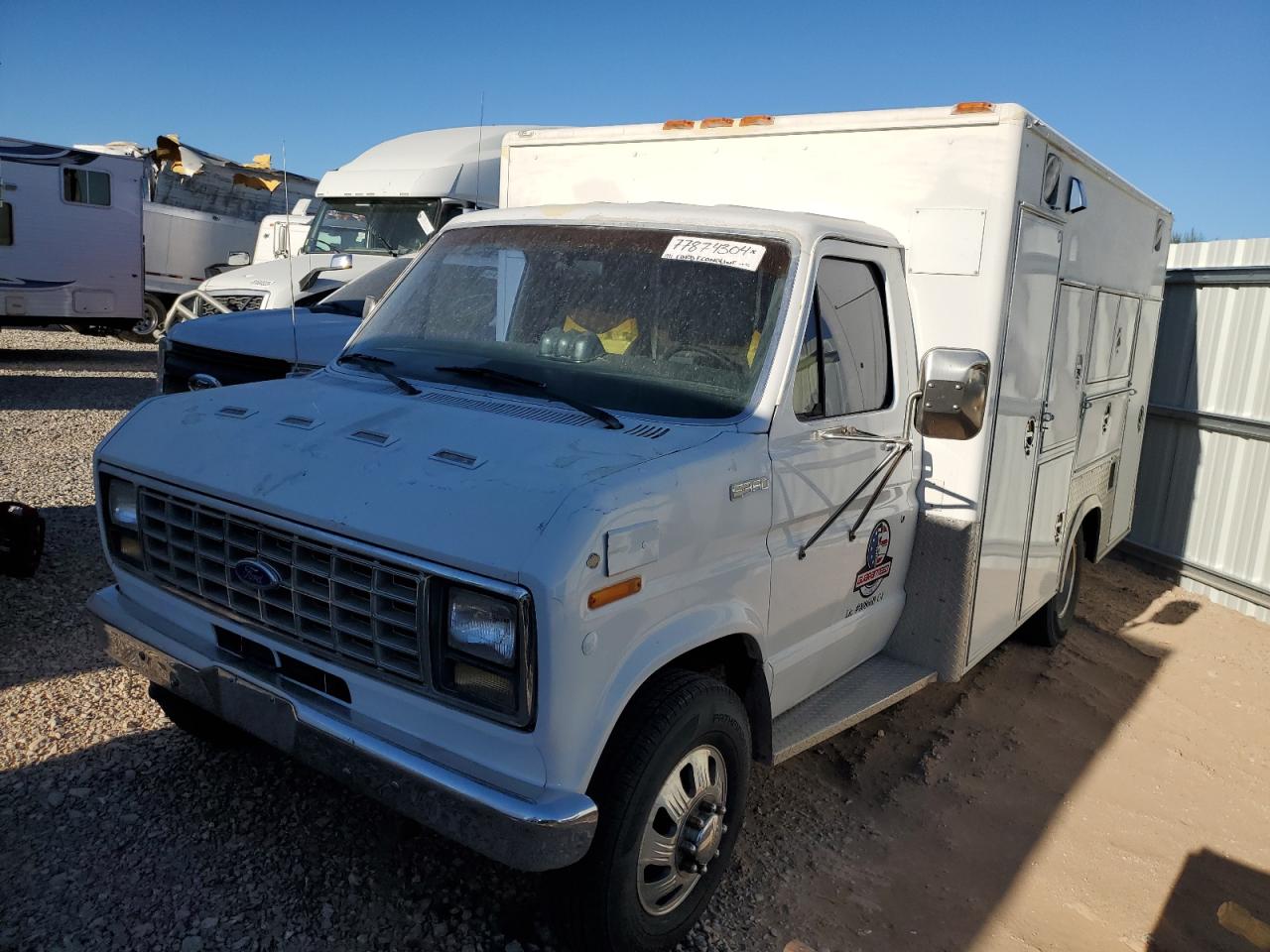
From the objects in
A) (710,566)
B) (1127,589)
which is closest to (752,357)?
(710,566)

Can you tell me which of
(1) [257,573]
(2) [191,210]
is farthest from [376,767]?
(2) [191,210]

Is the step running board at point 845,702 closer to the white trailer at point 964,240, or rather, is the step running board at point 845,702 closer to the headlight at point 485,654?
the white trailer at point 964,240

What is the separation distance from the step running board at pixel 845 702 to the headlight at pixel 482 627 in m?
1.29

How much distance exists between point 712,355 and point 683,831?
1.50m

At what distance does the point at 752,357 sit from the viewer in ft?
11.0

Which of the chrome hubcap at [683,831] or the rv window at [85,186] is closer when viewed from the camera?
the chrome hubcap at [683,831]

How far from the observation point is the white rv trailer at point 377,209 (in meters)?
10.0

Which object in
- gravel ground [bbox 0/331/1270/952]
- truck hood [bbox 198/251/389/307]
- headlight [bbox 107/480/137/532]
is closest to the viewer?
gravel ground [bbox 0/331/1270/952]

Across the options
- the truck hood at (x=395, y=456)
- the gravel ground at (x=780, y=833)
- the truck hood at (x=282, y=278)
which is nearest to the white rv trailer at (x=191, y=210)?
the truck hood at (x=282, y=278)

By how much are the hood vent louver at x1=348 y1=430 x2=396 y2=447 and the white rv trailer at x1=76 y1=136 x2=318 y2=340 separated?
56.1 feet

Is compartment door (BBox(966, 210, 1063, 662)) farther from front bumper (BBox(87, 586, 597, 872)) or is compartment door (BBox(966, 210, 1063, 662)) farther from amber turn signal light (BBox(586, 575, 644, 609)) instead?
front bumper (BBox(87, 586, 597, 872))

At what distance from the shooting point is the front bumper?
248 centimetres

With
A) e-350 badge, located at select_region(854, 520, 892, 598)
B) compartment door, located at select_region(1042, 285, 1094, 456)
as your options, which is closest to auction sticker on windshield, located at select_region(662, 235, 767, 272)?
e-350 badge, located at select_region(854, 520, 892, 598)

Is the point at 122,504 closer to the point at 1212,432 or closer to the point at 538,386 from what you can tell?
the point at 538,386
